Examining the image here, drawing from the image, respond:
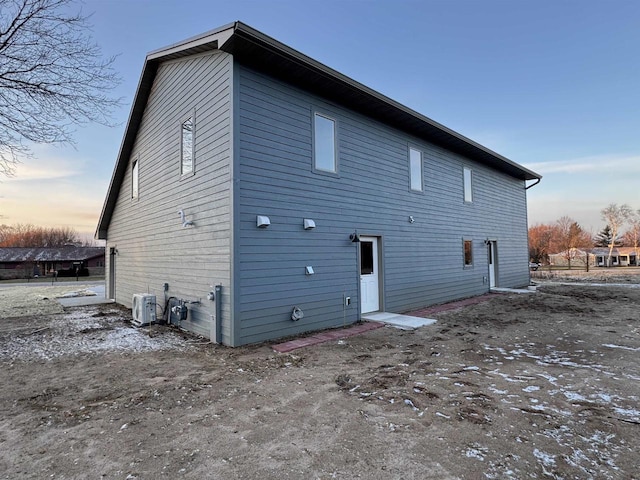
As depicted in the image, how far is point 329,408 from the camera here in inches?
123

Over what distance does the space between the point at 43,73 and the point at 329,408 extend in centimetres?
966

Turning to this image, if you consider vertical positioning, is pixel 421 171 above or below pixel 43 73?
below

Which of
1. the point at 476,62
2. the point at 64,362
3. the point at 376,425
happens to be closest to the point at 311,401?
the point at 376,425

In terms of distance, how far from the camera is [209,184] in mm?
5949

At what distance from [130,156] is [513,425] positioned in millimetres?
11615

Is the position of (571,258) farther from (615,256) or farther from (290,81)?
(290,81)

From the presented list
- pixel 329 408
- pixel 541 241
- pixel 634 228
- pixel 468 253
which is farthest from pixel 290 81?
pixel 634 228

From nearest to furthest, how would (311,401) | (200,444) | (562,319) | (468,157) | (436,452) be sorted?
(436,452), (200,444), (311,401), (562,319), (468,157)

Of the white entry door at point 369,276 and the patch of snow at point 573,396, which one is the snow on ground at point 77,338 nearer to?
the white entry door at point 369,276

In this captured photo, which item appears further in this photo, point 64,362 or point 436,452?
point 64,362

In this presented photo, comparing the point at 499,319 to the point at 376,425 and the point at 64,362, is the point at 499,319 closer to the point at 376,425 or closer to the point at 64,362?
the point at 376,425

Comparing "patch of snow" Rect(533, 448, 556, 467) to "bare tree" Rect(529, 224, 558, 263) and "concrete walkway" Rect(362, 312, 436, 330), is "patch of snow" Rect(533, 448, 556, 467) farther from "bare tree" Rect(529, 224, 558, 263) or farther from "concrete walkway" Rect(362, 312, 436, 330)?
"bare tree" Rect(529, 224, 558, 263)

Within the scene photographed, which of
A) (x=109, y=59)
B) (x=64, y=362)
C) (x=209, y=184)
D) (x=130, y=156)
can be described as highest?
(x=109, y=59)

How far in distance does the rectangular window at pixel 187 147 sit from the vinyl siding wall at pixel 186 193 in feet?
0.57
